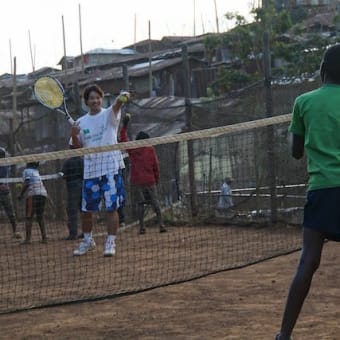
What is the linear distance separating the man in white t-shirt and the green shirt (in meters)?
4.92

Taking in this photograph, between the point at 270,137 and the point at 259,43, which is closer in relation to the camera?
the point at 270,137

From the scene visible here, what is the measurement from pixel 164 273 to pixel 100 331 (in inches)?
101

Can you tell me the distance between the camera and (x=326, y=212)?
461 centimetres

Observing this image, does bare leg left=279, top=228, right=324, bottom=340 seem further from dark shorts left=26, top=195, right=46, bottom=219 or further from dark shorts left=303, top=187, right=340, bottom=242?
dark shorts left=26, top=195, right=46, bottom=219

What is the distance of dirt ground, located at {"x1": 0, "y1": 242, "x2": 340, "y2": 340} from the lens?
222 inches

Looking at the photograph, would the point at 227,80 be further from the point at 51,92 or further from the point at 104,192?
the point at 51,92

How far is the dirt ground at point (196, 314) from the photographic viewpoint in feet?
18.5

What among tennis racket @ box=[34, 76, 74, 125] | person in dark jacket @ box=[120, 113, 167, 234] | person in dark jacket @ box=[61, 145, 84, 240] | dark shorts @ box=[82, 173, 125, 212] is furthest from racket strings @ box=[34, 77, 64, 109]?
person in dark jacket @ box=[61, 145, 84, 240]

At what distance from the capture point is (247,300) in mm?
6648

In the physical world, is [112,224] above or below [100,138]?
below

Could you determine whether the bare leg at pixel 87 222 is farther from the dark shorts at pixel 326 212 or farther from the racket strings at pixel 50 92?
the dark shorts at pixel 326 212

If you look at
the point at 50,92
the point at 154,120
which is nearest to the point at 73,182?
the point at 154,120

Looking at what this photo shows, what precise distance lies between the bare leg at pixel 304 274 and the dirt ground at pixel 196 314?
0.65m

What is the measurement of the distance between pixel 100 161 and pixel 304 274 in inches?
203
